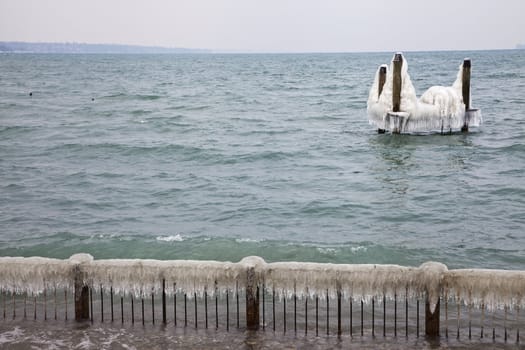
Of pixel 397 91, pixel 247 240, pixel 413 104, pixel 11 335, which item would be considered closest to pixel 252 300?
pixel 11 335

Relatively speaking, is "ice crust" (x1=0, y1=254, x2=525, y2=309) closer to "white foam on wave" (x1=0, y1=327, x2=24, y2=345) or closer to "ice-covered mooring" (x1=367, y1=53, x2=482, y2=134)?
"white foam on wave" (x1=0, y1=327, x2=24, y2=345)

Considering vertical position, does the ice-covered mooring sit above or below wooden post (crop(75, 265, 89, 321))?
above

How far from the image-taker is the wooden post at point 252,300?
853 cm

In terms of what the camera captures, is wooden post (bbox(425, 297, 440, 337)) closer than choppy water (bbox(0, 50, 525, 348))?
Yes

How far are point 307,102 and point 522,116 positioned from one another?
1714cm

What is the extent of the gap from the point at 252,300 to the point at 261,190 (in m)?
11.3

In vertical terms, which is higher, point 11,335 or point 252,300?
point 252,300

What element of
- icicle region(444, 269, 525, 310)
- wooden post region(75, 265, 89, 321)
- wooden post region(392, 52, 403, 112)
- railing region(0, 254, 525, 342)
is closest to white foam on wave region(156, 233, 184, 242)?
railing region(0, 254, 525, 342)

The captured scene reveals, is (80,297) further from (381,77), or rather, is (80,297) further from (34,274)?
(381,77)

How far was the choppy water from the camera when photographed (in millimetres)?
14242

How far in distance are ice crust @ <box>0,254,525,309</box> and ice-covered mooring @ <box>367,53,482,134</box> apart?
19.8 meters

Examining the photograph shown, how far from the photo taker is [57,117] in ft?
129

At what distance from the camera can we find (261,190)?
65.3 feet

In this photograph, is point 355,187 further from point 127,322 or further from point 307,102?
point 307,102
